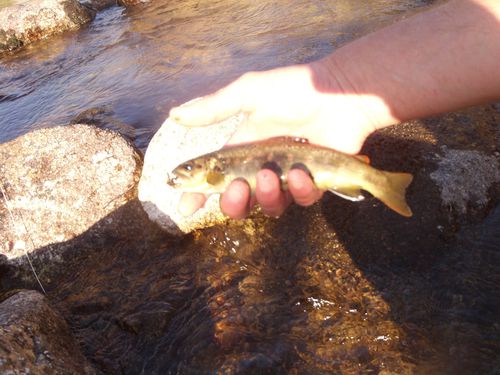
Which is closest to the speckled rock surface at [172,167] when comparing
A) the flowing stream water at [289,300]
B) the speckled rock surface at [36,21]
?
the flowing stream water at [289,300]

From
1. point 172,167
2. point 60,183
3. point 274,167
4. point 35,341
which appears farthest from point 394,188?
point 60,183

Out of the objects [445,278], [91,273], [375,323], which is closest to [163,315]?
[91,273]

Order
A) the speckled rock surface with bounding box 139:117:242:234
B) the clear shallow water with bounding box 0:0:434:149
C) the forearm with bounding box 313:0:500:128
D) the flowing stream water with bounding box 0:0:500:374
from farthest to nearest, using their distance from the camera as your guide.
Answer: the clear shallow water with bounding box 0:0:434:149, the speckled rock surface with bounding box 139:117:242:234, the flowing stream water with bounding box 0:0:500:374, the forearm with bounding box 313:0:500:128

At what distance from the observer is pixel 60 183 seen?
5.61 meters

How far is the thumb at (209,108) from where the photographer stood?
3754 mm

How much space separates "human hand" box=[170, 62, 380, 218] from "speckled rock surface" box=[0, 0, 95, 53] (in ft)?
52.8

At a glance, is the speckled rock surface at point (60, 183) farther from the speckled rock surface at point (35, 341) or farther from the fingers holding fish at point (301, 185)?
the fingers holding fish at point (301, 185)

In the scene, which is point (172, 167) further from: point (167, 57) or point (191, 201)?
point (167, 57)

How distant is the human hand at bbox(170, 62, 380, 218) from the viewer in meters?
3.82

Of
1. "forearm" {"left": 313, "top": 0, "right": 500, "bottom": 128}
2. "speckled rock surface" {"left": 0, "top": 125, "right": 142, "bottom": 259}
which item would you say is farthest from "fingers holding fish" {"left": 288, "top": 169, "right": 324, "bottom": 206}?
"speckled rock surface" {"left": 0, "top": 125, "right": 142, "bottom": 259}

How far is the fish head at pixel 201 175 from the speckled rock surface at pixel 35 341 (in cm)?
179

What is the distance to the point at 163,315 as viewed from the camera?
451 cm

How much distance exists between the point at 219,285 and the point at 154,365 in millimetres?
1082

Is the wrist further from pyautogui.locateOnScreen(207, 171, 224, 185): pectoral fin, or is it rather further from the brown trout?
pyautogui.locateOnScreen(207, 171, 224, 185): pectoral fin
